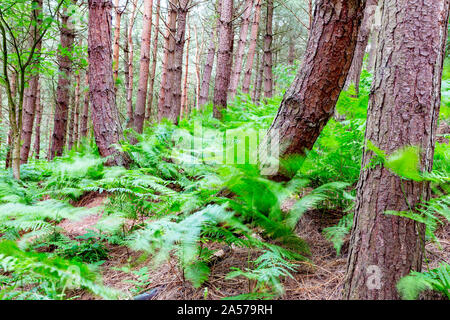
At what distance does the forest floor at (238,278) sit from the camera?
160 cm

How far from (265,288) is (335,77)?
1.61 metres

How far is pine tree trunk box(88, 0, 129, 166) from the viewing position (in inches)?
141

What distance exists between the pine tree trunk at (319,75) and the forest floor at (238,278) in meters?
0.82

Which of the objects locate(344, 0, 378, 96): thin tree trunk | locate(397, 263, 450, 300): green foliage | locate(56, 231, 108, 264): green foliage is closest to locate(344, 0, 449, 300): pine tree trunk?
locate(397, 263, 450, 300): green foliage

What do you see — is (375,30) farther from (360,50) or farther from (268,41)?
(268,41)

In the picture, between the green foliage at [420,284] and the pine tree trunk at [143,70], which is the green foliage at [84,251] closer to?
the green foliage at [420,284]

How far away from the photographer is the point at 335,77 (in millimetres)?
2020

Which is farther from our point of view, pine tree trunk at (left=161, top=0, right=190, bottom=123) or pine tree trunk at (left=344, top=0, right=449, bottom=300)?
pine tree trunk at (left=161, top=0, right=190, bottom=123)

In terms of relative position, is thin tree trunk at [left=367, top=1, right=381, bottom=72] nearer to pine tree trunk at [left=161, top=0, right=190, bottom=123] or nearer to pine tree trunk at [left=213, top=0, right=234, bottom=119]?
pine tree trunk at [left=213, top=0, right=234, bottom=119]

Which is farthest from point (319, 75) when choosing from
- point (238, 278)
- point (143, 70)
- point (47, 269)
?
point (143, 70)

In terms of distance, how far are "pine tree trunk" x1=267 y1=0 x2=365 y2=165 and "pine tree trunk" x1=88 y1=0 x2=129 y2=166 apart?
2.47 m

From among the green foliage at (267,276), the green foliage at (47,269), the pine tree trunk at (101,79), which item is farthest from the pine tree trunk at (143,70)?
the green foliage at (267,276)

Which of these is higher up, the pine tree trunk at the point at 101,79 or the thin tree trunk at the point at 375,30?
the thin tree trunk at the point at 375,30

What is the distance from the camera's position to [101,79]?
3635mm
